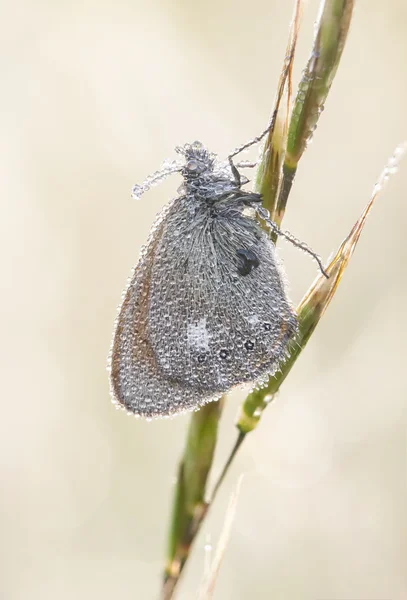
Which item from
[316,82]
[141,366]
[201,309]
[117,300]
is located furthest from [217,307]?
[117,300]

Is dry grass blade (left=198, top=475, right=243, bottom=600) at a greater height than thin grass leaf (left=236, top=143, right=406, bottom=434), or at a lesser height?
lesser

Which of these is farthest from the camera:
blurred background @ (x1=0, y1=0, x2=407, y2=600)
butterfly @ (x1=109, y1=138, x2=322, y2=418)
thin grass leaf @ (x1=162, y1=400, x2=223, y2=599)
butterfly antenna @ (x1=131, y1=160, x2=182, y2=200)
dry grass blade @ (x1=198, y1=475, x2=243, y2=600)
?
blurred background @ (x1=0, y1=0, x2=407, y2=600)

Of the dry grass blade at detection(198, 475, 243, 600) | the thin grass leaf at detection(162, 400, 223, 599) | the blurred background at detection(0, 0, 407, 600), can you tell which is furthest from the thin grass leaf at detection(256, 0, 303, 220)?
the blurred background at detection(0, 0, 407, 600)

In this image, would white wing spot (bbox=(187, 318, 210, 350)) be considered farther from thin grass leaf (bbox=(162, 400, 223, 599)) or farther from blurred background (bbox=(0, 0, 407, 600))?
blurred background (bbox=(0, 0, 407, 600))

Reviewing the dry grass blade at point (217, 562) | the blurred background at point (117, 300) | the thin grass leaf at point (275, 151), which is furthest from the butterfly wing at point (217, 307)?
the blurred background at point (117, 300)

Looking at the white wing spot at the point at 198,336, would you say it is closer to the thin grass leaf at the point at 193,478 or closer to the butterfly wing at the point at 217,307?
the butterfly wing at the point at 217,307

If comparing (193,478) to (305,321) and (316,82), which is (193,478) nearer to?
(305,321)

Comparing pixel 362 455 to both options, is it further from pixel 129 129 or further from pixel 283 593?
pixel 129 129

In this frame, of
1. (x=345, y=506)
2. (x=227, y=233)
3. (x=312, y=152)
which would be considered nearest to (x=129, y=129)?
(x=312, y=152)
